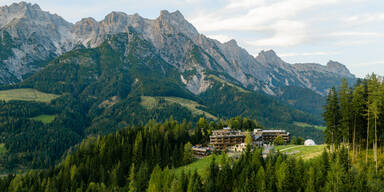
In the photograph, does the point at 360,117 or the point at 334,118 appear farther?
the point at 334,118

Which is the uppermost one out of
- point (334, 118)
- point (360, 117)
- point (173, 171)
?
point (360, 117)

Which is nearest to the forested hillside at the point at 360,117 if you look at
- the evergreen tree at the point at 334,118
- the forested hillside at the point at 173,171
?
the evergreen tree at the point at 334,118

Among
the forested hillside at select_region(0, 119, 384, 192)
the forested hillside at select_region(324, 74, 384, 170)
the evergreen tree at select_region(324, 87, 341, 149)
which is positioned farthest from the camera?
the evergreen tree at select_region(324, 87, 341, 149)

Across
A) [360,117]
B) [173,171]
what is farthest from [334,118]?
[173,171]

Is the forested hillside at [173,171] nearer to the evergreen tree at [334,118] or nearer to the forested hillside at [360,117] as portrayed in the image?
the forested hillside at [360,117]

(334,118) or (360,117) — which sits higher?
(360,117)

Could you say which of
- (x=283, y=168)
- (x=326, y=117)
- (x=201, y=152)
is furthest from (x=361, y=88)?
(x=201, y=152)

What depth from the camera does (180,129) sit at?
16975 cm

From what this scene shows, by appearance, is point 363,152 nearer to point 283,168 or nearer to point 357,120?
point 357,120

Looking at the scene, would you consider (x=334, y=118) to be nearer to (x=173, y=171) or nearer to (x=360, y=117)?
(x=360, y=117)

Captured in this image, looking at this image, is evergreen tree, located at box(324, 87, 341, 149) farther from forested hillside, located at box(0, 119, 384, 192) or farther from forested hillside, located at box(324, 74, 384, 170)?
forested hillside, located at box(0, 119, 384, 192)

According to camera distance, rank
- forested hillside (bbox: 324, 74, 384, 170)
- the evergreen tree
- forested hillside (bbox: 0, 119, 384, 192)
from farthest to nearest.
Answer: the evergreen tree < forested hillside (bbox: 324, 74, 384, 170) < forested hillside (bbox: 0, 119, 384, 192)

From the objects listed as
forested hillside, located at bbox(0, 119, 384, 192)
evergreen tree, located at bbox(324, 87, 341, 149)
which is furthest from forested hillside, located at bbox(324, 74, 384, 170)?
forested hillside, located at bbox(0, 119, 384, 192)

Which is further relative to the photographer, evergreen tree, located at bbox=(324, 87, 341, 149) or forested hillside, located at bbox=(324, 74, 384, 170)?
evergreen tree, located at bbox=(324, 87, 341, 149)
